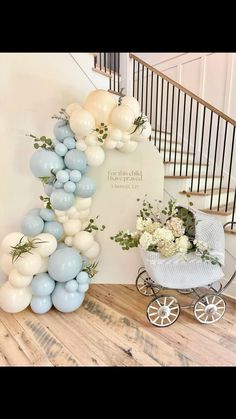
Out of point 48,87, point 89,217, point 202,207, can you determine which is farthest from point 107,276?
point 48,87

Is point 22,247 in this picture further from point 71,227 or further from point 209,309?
point 209,309

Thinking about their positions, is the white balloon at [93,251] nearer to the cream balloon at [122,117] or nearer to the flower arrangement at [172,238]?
the flower arrangement at [172,238]

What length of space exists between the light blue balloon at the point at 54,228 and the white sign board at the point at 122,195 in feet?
1.59

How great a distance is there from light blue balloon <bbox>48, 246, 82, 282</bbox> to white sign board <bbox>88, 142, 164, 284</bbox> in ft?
1.93

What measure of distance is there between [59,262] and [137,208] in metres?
1.02

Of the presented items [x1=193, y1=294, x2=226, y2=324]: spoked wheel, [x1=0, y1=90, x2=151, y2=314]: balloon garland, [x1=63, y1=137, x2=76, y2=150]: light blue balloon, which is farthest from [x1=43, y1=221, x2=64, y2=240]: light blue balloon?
[x1=193, y1=294, x2=226, y2=324]: spoked wheel

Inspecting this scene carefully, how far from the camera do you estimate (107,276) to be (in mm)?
2854

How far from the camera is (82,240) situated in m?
2.40

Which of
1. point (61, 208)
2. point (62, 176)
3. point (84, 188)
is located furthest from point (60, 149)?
point (61, 208)

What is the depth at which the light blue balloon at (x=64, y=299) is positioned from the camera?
2.22 metres

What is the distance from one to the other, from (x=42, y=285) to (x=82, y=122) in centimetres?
145

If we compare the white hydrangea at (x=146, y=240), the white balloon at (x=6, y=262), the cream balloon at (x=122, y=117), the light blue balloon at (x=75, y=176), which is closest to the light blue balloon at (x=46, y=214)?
the light blue balloon at (x=75, y=176)

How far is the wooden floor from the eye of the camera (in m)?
1.75
